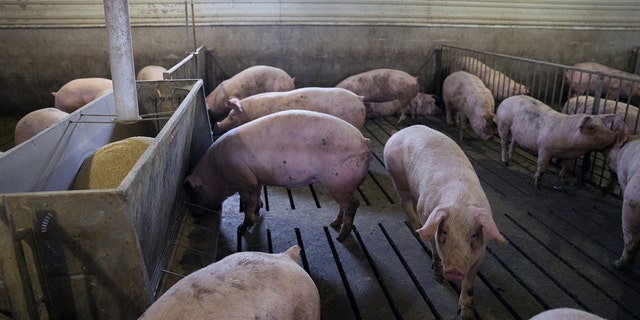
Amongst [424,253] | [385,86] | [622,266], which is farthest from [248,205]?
[385,86]

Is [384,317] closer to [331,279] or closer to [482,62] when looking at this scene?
[331,279]

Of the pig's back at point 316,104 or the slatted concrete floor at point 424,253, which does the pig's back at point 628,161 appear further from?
the pig's back at point 316,104

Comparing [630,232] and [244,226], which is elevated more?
[630,232]

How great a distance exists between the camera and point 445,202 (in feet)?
9.89

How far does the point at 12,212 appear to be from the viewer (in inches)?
76.8

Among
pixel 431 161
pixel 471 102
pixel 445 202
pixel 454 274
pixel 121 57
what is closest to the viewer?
pixel 454 274

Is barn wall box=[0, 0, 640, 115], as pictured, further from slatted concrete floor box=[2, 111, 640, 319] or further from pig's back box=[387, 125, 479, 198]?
pig's back box=[387, 125, 479, 198]

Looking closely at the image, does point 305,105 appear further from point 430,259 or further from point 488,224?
point 488,224

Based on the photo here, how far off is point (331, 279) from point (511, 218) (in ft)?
7.08

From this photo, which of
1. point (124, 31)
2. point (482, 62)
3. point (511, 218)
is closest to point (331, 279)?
point (511, 218)

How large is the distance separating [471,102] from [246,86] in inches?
153

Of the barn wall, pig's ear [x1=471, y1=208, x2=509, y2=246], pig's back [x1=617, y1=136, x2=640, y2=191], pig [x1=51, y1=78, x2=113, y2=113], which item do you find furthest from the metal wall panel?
pig's ear [x1=471, y1=208, x2=509, y2=246]

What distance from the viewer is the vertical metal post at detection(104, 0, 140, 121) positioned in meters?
3.80

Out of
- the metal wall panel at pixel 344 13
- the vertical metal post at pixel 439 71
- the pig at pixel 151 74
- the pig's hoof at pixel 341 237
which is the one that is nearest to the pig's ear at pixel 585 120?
the pig's hoof at pixel 341 237
